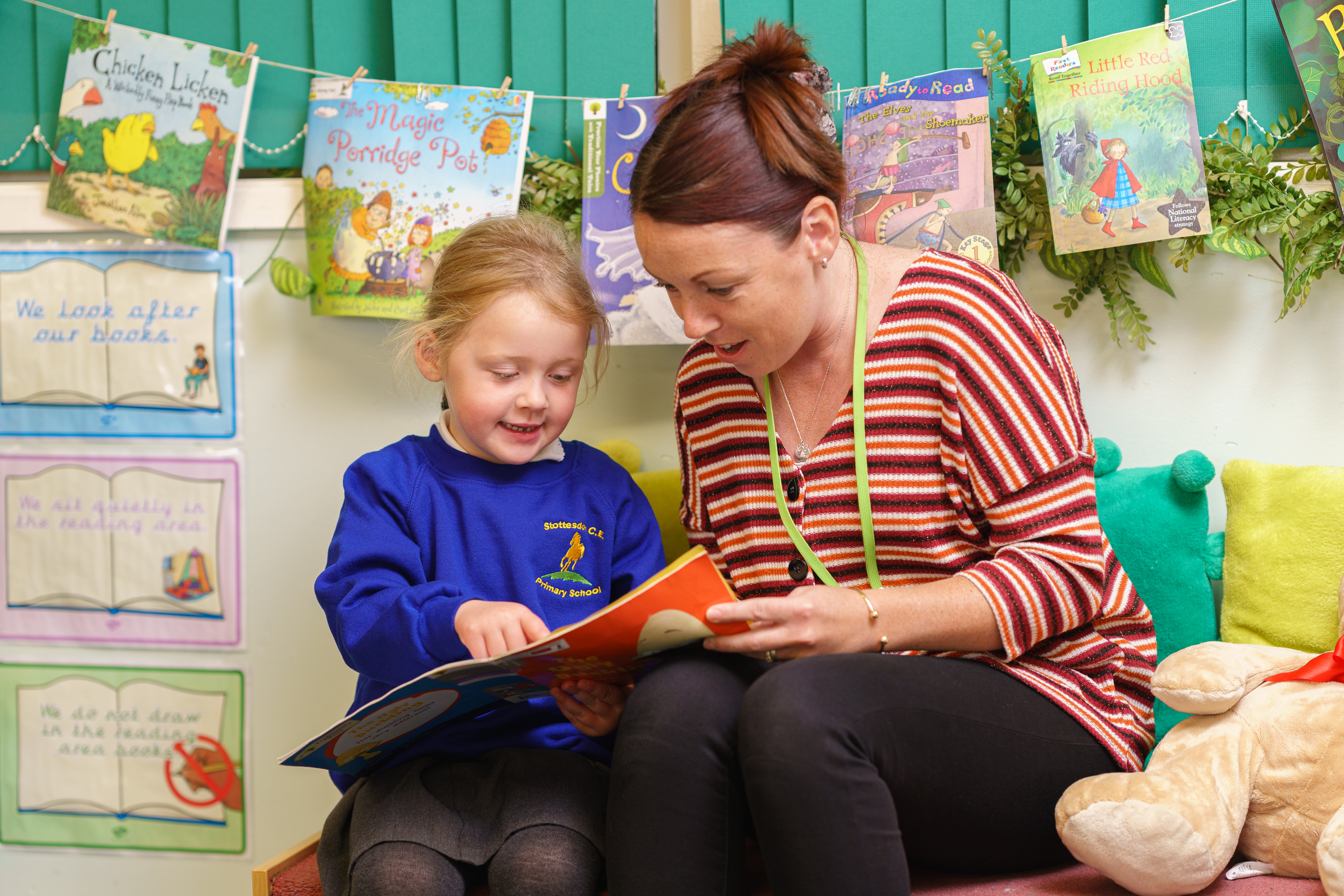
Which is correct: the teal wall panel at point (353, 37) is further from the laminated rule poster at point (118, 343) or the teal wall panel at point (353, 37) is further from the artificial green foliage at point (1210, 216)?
the artificial green foliage at point (1210, 216)

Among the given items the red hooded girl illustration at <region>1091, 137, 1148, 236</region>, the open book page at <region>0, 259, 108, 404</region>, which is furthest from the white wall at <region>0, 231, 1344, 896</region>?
the open book page at <region>0, 259, 108, 404</region>

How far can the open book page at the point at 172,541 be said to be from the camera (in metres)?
1.55

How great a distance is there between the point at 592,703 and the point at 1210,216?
0.94 meters

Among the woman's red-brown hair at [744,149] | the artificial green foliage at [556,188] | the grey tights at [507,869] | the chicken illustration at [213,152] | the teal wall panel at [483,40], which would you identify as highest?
the teal wall panel at [483,40]

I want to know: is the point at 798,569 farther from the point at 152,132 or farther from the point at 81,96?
the point at 81,96

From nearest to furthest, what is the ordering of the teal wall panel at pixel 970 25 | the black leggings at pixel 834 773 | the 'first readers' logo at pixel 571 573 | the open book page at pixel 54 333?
the black leggings at pixel 834 773, the 'first readers' logo at pixel 571 573, the teal wall panel at pixel 970 25, the open book page at pixel 54 333

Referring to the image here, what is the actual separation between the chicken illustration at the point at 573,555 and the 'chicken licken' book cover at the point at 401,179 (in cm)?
47

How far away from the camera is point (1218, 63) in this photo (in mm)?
1262

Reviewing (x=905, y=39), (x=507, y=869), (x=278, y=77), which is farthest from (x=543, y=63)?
(x=507, y=869)

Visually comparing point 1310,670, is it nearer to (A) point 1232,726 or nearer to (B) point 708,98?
(A) point 1232,726

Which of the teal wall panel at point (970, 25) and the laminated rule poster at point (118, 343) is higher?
the teal wall panel at point (970, 25)

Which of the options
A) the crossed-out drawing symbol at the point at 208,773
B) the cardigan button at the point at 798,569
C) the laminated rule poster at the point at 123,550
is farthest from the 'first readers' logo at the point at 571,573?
the crossed-out drawing symbol at the point at 208,773

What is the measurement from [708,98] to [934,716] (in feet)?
1.95

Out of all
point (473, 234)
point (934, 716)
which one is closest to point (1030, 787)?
point (934, 716)
